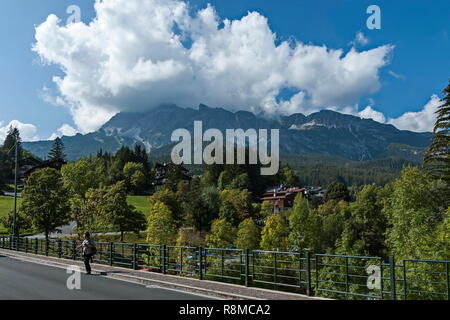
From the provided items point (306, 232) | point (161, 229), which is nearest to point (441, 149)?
point (306, 232)

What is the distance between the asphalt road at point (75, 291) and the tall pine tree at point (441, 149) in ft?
143

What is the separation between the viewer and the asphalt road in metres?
12.1

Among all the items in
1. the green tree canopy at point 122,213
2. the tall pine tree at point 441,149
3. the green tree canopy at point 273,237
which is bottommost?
the green tree canopy at point 273,237

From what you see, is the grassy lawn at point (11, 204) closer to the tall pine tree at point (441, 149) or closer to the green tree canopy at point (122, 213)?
the green tree canopy at point (122, 213)

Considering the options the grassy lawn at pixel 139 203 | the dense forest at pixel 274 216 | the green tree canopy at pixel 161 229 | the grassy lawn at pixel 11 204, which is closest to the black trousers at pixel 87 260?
the dense forest at pixel 274 216

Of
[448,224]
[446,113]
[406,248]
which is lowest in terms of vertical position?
[406,248]

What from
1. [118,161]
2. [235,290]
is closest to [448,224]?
[235,290]

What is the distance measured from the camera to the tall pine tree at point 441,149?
48875 mm

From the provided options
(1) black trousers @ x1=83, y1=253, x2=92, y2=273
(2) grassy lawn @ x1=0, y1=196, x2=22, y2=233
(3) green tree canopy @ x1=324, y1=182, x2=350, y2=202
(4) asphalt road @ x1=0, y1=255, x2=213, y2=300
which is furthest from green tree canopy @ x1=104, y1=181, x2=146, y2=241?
(3) green tree canopy @ x1=324, y1=182, x2=350, y2=202

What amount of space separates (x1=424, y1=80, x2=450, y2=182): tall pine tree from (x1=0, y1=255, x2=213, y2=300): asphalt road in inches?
1718
